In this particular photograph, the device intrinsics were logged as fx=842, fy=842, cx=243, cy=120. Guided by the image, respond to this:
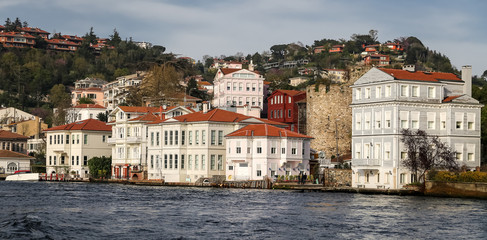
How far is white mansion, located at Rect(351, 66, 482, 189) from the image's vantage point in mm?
67062

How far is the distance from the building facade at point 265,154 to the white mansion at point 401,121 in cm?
773

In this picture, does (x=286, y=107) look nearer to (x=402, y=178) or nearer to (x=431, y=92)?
(x=431, y=92)

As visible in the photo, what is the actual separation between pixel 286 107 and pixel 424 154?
32.6 m

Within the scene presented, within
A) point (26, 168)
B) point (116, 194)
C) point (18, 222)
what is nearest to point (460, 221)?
point (18, 222)

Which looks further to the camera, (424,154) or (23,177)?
(23,177)

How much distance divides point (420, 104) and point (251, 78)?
46.7 meters

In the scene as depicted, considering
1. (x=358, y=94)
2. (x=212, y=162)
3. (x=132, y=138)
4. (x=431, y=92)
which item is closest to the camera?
(x=431, y=92)

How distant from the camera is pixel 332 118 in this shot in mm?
86750

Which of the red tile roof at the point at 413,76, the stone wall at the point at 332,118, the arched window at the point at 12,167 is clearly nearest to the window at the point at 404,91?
the red tile roof at the point at 413,76

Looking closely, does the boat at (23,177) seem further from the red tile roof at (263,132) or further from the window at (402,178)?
the window at (402,178)

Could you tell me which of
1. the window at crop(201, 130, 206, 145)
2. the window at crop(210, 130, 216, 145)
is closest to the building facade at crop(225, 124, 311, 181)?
the window at crop(210, 130, 216, 145)

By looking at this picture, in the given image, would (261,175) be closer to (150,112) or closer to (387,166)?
(387,166)

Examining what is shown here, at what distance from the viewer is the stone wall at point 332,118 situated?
3393 inches

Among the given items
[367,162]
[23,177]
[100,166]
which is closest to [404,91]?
[367,162]
